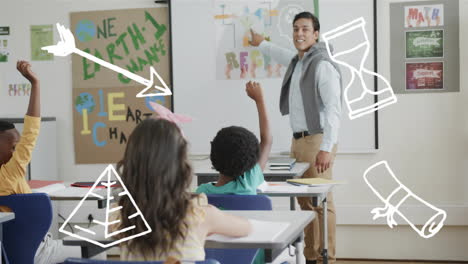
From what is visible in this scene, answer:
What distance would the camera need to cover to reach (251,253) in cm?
263

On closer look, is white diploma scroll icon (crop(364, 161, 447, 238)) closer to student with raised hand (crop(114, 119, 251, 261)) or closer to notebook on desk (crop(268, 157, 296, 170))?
notebook on desk (crop(268, 157, 296, 170))

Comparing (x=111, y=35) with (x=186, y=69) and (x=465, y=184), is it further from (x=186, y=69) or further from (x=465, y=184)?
(x=465, y=184)

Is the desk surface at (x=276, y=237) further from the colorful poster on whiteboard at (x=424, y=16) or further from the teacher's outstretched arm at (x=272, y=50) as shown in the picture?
the colorful poster on whiteboard at (x=424, y=16)

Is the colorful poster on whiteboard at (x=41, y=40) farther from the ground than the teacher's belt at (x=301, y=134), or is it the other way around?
the colorful poster on whiteboard at (x=41, y=40)

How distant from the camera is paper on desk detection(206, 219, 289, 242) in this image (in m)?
1.85

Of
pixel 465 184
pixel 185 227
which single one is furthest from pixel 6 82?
pixel 185 227

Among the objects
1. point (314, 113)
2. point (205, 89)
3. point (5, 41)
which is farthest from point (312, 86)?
point (5, 41)

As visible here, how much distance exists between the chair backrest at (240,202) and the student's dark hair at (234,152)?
17cm

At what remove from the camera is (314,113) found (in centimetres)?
405

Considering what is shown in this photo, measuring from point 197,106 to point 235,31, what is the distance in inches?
24.5

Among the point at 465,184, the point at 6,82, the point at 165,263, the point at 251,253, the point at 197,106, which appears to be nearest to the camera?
the point at 165,263

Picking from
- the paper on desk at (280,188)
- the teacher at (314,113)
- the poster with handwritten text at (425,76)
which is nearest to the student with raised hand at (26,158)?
the paper on desk at (280,188)

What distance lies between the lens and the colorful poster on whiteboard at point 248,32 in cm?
476

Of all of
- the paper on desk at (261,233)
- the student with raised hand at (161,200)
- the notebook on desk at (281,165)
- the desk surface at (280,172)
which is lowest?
the desk surface at (280,172)
